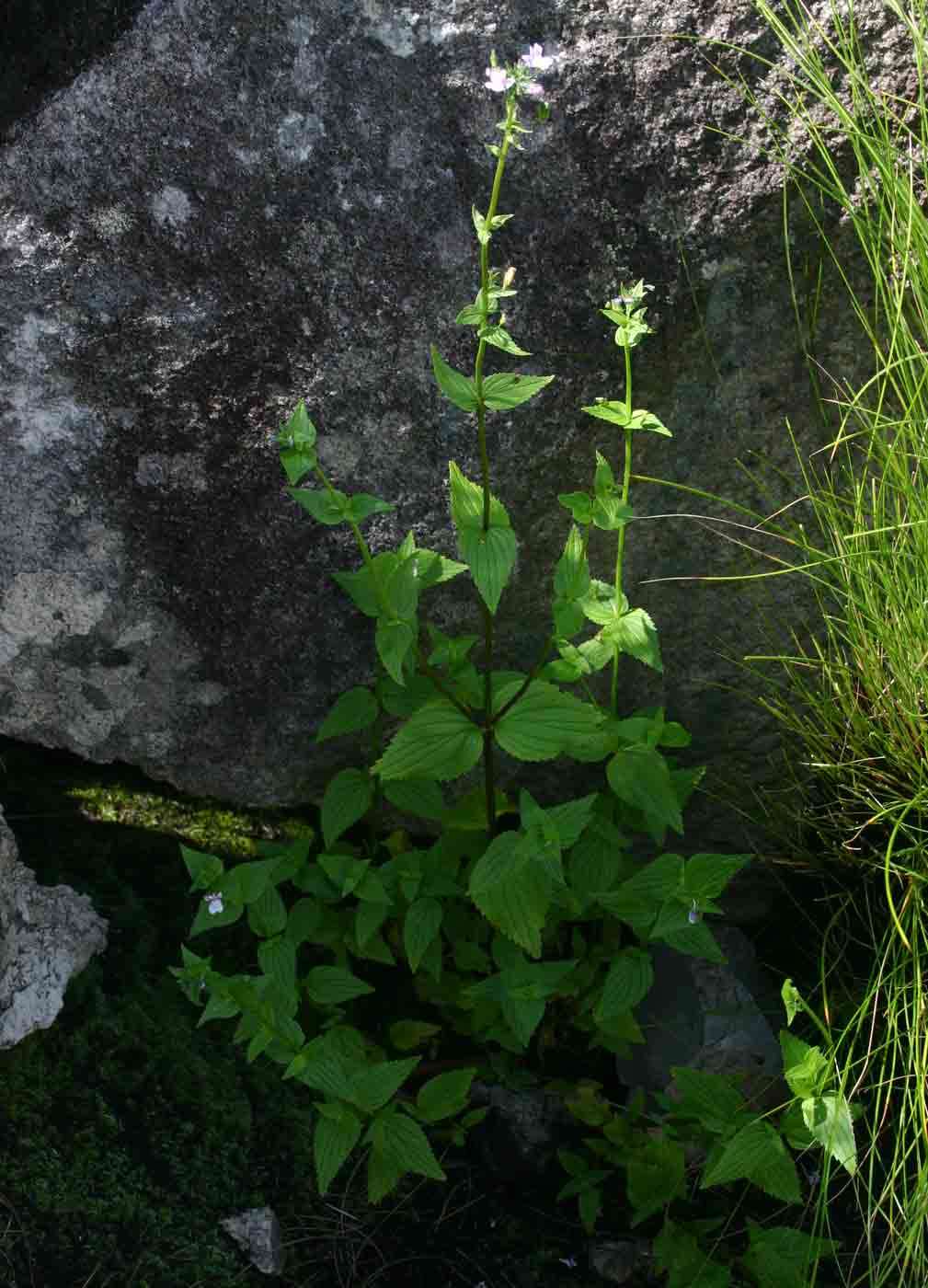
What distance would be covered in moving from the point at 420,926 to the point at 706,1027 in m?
0.60

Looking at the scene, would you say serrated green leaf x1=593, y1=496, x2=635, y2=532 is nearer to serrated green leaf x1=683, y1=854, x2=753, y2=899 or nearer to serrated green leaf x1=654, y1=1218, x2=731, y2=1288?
serrated green leaf x1=683, y1=854, x2=753, y2=899

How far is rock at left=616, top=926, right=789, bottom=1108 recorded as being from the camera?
2240 mm

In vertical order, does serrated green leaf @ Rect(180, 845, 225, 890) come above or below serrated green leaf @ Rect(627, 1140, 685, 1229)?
above

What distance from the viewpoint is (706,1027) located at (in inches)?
89.7

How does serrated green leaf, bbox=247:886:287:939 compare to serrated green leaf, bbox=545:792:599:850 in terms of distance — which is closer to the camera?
serrated green leaf, bbox=545:792:599:850

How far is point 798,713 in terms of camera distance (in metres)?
2.33

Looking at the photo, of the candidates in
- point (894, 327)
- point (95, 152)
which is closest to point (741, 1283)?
point (894, 327)

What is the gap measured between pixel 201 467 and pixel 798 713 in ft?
3.88

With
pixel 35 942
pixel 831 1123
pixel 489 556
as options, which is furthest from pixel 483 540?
pixel 35 942

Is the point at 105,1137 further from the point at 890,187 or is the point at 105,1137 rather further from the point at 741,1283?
the point at 890,187

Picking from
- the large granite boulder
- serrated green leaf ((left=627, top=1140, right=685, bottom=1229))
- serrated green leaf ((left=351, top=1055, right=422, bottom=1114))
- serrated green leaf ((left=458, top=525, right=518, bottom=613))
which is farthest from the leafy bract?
serrated green leaf ((left=627, top=1140, right=685, bottom=1229))

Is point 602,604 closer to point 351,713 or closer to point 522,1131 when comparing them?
point 351,713

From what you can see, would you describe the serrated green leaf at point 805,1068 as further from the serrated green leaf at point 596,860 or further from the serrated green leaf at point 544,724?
the serrated green leaf at point 544,724

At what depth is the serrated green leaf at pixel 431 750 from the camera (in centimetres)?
181
